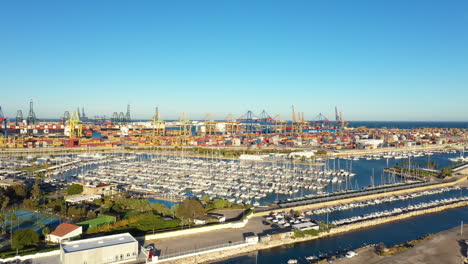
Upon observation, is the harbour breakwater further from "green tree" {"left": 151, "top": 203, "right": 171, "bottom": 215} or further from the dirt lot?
"green tree" {"left": 151, "top": 203, "right": 171, "bottom": 215}

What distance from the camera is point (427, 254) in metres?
6.10

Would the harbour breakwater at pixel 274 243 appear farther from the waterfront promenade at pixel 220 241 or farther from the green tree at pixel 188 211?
the green tree at pixel 188 211

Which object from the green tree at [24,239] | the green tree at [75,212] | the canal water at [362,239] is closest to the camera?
the green tree at [24,239]

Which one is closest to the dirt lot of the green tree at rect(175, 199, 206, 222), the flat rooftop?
the green tree at rect(175, 199, 206, 222)

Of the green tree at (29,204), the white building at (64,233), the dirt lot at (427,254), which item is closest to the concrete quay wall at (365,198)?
the dirt lot at (427,254)

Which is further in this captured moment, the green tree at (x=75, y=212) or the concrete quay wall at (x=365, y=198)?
the concrete quay wall at (x=365, y=198)

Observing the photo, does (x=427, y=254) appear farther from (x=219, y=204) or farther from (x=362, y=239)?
(x=219, y=204)

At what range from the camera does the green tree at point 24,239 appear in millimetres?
5543

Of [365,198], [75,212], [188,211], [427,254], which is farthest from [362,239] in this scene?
[75,212]

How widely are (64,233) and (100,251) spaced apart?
4.10 ft

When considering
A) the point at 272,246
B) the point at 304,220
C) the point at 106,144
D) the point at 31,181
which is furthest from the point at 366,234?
the point at 106,144

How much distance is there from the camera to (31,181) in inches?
451

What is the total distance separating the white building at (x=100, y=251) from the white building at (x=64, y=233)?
68 cm

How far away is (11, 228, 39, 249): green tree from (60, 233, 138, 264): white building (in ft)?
2.49
